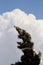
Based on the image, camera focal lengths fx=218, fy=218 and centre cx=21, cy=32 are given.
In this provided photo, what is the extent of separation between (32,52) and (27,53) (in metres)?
0.65

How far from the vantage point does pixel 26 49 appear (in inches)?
1081

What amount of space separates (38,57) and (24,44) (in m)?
2.45

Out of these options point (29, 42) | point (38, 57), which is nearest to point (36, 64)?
point (38, 57)

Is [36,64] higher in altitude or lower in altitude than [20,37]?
lower

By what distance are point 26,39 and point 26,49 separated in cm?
134

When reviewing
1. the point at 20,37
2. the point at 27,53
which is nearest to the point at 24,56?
the point at 27,53

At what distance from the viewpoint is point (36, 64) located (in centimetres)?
2791

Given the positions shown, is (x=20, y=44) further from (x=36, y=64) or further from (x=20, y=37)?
(x=36, y=64)

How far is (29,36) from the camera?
2800 cm

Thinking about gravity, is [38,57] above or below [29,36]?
below

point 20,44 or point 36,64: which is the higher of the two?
point 20,44

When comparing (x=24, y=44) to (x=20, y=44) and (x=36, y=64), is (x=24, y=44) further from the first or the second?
(x=36, y=64)

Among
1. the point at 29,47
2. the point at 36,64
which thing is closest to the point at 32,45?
the point at 29,47

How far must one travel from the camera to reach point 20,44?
27953mm
